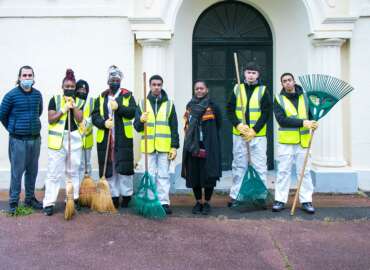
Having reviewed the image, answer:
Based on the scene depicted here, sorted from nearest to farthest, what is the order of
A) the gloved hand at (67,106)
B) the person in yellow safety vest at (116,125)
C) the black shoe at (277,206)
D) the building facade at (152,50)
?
the gloved hand at (67,106) → the person in yellow safety vest at (116,125) → the black shoe at (277,206) → the building facade at (152,50)

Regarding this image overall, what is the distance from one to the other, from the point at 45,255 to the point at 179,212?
2.08 meters

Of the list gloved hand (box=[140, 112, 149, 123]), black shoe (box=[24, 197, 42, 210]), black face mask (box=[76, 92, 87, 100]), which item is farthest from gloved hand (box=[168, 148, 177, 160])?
black shoe (box=[24, 197, 42, 210])

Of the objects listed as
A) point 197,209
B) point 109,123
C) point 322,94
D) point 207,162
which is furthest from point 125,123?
point 322,94

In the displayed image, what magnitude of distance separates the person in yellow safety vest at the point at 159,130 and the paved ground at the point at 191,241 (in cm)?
64

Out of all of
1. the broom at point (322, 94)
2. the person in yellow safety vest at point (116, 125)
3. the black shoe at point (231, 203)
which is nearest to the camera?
the broom at point (322, 94)

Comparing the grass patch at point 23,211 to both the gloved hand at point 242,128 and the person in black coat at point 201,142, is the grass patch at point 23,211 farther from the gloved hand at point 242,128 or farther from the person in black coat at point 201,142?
the gloved hand at point 242,128

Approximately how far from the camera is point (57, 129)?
573cm

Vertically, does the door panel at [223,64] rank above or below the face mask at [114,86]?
above

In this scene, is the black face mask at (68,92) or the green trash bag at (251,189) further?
the green trash bag at (251,189)

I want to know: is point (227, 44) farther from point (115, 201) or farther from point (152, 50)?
point (115, 201)

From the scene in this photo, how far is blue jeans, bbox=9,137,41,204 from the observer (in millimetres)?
5727

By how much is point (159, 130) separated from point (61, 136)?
131cm

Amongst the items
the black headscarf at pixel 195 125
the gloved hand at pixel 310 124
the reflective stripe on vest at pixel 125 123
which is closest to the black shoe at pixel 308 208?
the gloved hand at pixel 310 124

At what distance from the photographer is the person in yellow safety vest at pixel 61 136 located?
5.70 m
